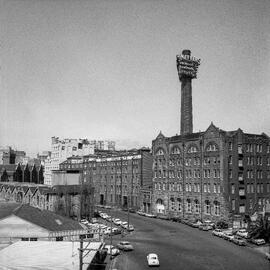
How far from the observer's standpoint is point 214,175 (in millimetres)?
70938

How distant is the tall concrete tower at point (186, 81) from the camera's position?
91.5 meters

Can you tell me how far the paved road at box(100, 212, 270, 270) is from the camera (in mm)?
40625

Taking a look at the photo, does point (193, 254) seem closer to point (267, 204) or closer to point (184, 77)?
point (267, 204)

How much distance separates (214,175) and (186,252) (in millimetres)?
26839

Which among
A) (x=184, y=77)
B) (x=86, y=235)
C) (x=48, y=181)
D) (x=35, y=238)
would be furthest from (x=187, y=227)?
(x=48, y=181)

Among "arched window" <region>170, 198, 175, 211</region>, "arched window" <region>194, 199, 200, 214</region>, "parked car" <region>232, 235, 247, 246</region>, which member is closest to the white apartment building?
"arched window" <region>170, 198, 175, 211</region>

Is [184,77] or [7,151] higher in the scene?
[184,77]

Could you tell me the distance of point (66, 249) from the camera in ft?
127

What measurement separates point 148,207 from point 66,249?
50792mm

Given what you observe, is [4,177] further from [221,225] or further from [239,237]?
[239,237]

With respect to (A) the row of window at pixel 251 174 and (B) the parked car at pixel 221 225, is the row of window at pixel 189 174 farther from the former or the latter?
(B) the parked car at pixel 221 225

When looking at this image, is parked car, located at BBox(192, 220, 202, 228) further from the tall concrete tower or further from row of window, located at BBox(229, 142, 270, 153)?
the tall concrete tower

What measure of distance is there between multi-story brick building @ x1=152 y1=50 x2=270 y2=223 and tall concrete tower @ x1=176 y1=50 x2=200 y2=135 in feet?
32.9

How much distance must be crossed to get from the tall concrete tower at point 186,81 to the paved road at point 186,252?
3340cm
